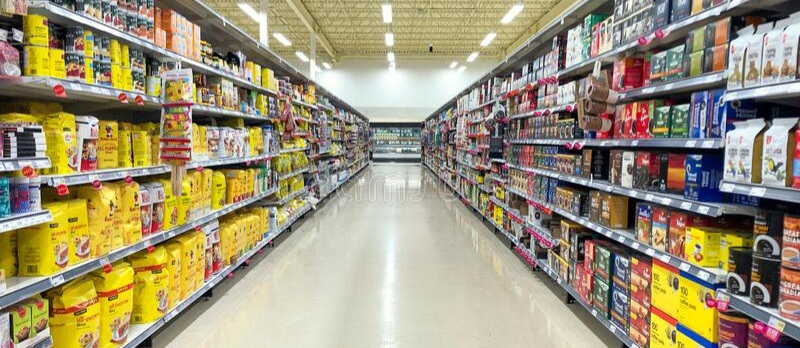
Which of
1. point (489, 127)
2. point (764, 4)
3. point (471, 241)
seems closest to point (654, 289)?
point (764, 4)

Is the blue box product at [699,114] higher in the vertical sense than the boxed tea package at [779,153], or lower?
higher

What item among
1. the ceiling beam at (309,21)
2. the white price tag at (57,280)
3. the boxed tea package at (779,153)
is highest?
the ceiling beam at (309,21)

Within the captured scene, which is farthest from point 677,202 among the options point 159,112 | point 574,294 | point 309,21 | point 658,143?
point 309,21

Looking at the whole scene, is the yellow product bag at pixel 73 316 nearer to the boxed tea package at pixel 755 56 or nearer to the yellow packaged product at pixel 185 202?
the yellow packaged product at pixel 185 202

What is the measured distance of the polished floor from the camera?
3.23 m

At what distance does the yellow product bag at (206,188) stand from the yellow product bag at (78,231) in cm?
134

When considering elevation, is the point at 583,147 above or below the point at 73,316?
above

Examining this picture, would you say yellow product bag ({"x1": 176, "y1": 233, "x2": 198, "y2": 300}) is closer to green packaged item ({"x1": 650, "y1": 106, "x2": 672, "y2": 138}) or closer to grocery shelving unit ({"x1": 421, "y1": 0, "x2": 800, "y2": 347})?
grocery shelving unit ({"x1": 421, "y1": 0, "x2": 800, "y2": 347})

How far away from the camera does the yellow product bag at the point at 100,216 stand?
97.4 inches

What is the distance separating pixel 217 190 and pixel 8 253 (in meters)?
1.98

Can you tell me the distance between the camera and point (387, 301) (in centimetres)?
396

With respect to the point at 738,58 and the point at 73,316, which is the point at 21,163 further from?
the point at 738,58

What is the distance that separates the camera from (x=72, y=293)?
7.64 feet

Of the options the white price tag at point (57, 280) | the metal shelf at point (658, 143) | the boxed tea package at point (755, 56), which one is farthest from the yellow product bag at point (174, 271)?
the boxed tea package at point (755, 56)
